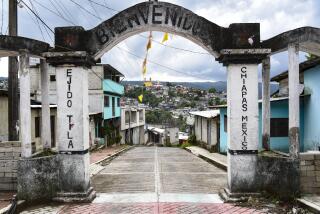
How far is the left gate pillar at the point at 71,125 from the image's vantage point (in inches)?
334

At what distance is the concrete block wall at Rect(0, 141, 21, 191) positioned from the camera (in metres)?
9.50

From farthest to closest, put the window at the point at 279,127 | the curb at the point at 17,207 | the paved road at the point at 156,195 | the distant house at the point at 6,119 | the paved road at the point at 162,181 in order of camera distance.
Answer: the distant house at the point at 6,119
the window at the point at 279,127
the paved road at the point at 162,181
the paved road at the point at 156,195
the curb at the point at 17,207

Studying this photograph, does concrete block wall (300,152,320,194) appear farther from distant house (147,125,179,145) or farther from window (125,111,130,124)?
distant house (147,125,179,145)

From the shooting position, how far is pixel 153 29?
8.91 meters

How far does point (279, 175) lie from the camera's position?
329 inches

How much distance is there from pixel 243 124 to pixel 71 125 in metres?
4.03

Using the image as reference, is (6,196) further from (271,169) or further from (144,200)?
(271,169)

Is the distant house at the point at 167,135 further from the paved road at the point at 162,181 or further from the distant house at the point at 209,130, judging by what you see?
the paved road at the point at 162,181

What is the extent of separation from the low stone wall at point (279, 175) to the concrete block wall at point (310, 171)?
0.66 ft

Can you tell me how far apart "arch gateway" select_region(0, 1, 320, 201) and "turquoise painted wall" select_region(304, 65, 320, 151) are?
19.7ft

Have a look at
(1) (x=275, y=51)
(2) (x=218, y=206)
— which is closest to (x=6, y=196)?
(2) (x=218, y=206)

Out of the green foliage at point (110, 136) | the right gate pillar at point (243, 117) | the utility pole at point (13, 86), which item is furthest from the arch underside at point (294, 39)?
the green foliage at point (110, 136)

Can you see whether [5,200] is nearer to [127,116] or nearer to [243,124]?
[243,124]

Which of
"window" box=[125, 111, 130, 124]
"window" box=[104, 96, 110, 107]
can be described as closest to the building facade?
"window" box=[125, 111, 130, 124]
